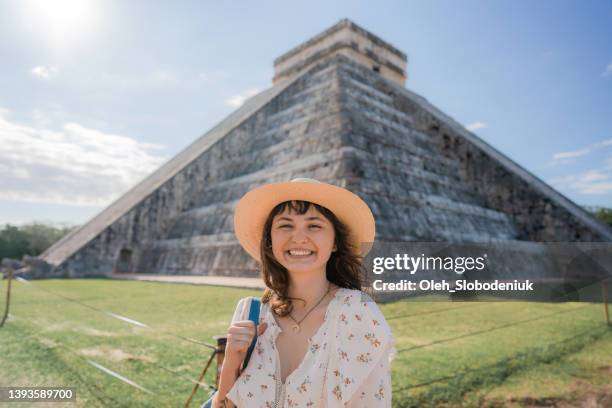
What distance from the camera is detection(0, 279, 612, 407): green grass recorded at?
140 inches

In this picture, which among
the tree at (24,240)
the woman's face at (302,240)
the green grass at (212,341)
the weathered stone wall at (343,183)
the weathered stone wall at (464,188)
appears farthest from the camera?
the tree at (24,240)

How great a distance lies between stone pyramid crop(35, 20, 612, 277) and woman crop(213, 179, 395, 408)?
23.9ft

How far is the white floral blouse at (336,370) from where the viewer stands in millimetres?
1485

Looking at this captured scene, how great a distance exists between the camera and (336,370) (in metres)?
1.50

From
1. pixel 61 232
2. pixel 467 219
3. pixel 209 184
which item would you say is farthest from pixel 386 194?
pixel 61 232

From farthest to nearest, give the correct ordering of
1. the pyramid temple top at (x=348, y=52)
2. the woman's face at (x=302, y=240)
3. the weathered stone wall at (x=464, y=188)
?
the pyramid temple top at (x=348, y=52) < the weathered stone wall at (x=464, y=188) < the woman's face at (x=302, y=240)

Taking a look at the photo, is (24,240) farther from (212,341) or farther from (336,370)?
(336,370)

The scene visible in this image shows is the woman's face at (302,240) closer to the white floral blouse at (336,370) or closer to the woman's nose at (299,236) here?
the woman's nose at (299,236)

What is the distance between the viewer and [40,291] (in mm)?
10055

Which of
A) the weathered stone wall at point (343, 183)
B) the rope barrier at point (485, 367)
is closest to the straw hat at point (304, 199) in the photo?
the rope barrier at point (485, 367)

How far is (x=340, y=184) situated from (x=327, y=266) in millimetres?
8135

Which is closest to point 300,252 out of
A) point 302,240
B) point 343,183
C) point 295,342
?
point 302,240

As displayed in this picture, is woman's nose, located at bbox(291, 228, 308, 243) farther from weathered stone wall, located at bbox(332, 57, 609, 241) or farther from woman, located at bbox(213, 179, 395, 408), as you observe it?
weathered stone wall, located at bbox(332, 57, 609, 241)

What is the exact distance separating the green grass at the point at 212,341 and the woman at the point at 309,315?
2004mm
